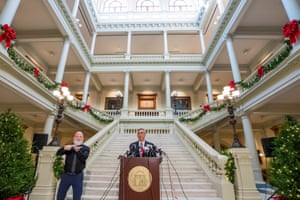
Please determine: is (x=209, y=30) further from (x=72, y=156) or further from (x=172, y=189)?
(x=72, y=156)

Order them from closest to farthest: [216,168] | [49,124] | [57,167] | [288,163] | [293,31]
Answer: [288,163], [57,167], [216,168], [293,31], [49,124]

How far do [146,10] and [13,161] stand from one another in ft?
53.4

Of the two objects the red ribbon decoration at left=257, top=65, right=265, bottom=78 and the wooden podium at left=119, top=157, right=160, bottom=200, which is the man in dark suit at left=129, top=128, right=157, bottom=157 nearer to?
the wooden podium at left=119, top=157, right=160, bottom=200

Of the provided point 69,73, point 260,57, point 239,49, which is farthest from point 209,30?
point 69,73

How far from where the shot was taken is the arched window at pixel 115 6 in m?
15.9

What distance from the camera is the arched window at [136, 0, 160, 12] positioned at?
52.3 feet

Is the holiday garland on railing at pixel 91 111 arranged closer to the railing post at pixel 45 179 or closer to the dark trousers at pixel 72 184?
the railing post at pixel 45 179

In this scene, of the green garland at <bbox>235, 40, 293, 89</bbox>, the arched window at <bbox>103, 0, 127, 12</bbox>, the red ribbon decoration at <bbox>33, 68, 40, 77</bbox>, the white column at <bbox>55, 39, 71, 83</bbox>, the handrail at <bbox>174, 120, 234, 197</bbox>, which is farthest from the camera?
the arched window at <bbox>103, 0, 127, 12</bbox>

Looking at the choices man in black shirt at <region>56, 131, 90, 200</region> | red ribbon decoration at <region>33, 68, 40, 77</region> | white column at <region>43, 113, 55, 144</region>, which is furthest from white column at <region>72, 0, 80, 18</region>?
man in black shirt at <region>56, 131, 90, 200</region>

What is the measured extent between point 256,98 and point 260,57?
19.9 feet

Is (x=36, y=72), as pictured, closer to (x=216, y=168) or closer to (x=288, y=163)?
(x=216, y=168)

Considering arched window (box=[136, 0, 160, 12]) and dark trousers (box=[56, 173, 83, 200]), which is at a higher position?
arched window (box=[136, 0, 160, 12])

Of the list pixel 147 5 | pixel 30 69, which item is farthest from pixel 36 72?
pixel 147 5

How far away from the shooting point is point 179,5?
52.2 ft
